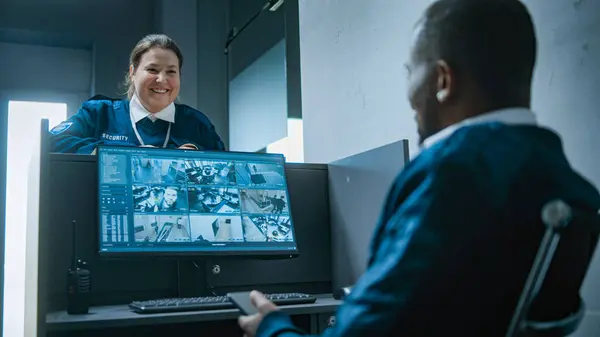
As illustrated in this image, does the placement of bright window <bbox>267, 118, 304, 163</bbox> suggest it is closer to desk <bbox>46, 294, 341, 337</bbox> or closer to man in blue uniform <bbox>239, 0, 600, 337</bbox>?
desk <bbox>46, 294, 341, 337</bbox>

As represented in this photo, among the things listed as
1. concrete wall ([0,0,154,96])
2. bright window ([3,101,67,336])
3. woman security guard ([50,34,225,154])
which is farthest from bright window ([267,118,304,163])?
concrete wall ([0,0,154,96])

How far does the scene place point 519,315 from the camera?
0.82m

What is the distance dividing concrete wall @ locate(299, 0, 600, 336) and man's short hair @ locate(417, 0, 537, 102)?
27.6 inches

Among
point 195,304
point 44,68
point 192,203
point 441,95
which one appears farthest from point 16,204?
point 441,95

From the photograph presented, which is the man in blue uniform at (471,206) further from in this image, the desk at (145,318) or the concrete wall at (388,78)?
the concrete wall at (388,78)

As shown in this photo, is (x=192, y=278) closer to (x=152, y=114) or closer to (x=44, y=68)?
(x=152, y=114)

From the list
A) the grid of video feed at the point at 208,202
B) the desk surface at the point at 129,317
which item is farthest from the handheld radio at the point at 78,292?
the grid of video feed at the point at 208,202

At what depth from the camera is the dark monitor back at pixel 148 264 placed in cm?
174

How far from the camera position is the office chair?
81cm

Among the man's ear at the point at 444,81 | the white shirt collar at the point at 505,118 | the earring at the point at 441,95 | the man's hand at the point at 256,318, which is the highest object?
the man's ear at the point at 444,81

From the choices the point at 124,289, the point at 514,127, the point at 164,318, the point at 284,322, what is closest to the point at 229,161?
the point at 124,289

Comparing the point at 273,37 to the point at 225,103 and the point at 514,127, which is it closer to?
the point at 225,103

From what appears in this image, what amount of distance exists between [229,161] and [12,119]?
336 cm

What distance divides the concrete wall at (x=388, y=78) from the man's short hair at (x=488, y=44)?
2.30 ft
